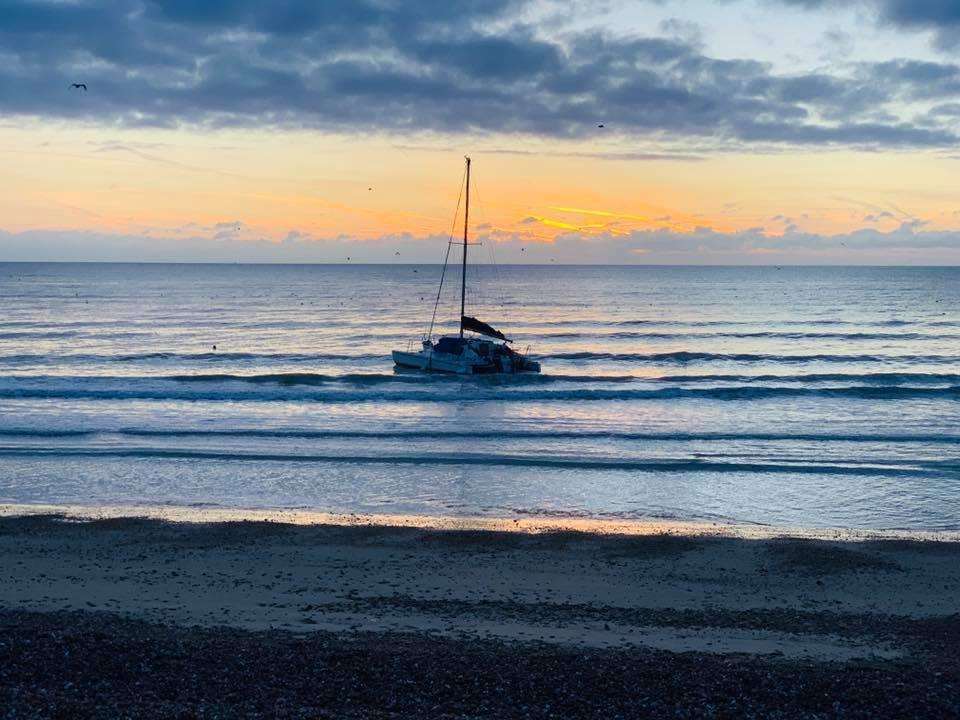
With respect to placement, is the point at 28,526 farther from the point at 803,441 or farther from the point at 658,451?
the point at 803,441

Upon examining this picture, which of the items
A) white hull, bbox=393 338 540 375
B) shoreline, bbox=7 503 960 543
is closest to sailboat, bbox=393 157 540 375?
white hull, bbox=393 338 540 375

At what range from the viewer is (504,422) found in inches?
1342

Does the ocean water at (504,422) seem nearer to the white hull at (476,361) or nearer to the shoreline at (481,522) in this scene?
the shoreline at (481,522)

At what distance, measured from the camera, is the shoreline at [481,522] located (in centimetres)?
1914

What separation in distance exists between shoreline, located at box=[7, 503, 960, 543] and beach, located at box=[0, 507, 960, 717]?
0.15m

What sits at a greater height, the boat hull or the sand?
the boat hull

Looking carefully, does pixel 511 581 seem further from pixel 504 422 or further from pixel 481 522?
pixel 504 422

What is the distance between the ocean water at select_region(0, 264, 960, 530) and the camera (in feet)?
74.0

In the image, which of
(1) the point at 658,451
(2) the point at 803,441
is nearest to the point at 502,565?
(1) the point at 658,451

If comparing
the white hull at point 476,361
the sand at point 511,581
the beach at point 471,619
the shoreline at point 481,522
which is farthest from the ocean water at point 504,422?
the beach at point 471,619

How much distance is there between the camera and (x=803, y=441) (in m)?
30.1

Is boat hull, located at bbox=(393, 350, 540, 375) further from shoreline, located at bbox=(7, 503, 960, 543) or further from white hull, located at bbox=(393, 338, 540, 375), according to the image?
shoreline, located at bbox=(7, 503, 960, 543)

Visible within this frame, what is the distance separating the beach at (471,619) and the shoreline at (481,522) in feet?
0.49

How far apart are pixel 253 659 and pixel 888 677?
804cm
